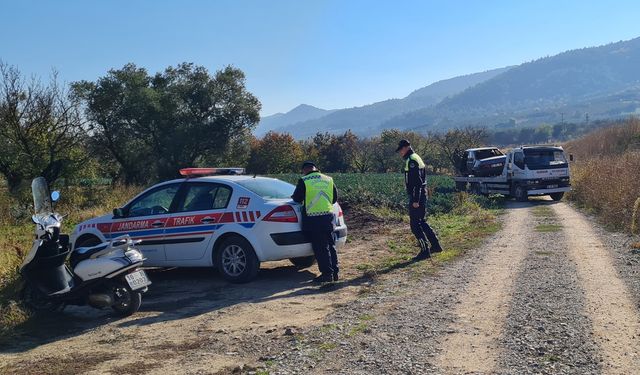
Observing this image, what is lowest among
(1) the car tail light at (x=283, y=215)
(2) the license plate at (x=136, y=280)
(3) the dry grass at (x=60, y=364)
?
(3) the dry grass at (x=60, y=364)

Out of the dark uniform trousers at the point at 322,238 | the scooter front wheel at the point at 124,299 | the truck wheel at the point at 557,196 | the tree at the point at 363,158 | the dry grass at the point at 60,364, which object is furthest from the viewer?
the tree at the point at 363,158

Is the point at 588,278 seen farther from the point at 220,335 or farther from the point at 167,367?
the point at 167,367

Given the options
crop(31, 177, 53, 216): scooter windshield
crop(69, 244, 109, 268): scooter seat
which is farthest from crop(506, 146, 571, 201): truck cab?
crop(31, 177, 53, 216): scooter windshield

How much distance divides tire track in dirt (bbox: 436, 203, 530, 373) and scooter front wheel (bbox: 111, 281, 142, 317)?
12.4ft

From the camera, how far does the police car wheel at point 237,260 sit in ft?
26.7

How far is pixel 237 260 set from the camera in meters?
8.27

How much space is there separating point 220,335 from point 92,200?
742 inches

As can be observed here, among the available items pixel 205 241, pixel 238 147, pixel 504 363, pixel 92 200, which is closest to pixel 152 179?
pixel 238 147

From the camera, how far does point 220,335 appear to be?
5.91 meters

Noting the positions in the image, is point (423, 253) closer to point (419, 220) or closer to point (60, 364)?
point (419, 220)

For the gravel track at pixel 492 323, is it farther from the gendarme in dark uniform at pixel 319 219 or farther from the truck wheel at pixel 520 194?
the truck wheel at pixel 520 194

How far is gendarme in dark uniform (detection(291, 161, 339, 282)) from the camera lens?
8.20m

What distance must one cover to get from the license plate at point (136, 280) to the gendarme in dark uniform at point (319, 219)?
235 centimetres

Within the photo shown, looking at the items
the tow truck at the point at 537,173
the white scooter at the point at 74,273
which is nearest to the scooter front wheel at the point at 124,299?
the white scooter at the point at 74,273
